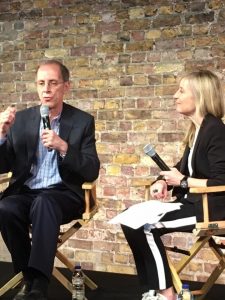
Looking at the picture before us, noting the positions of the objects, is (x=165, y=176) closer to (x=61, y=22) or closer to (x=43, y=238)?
(x=43, y=238)

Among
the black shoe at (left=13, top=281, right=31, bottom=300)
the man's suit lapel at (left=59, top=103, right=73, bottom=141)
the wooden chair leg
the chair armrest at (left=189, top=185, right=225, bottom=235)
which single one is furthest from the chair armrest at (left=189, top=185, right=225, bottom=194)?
the wooden chair leg

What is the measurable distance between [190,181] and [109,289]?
112 centimetres

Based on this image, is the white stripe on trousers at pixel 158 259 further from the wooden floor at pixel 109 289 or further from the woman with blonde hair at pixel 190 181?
the wooden floor at pixel 109 289

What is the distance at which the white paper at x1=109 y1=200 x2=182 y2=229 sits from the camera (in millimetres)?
2611

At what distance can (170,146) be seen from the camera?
3.85 meters

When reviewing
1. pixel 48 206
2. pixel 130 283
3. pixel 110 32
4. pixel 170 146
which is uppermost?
pixel 110 32

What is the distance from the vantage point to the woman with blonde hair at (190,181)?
8.60 feet

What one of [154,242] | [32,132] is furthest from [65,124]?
Answer: [154,242]

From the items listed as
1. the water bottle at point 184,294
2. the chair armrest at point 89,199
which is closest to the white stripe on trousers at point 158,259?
the water bottle at point 184,294

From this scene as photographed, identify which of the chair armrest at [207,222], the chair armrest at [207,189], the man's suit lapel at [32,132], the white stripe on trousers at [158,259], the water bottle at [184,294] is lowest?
the water bottle at [184,294]

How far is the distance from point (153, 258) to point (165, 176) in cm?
48

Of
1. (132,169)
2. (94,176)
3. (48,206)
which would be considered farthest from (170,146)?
(48,206)

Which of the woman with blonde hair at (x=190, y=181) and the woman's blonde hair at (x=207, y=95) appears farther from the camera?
the woman's blonde hair at (x=207, y=95)

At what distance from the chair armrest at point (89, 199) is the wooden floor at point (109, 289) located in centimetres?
57
